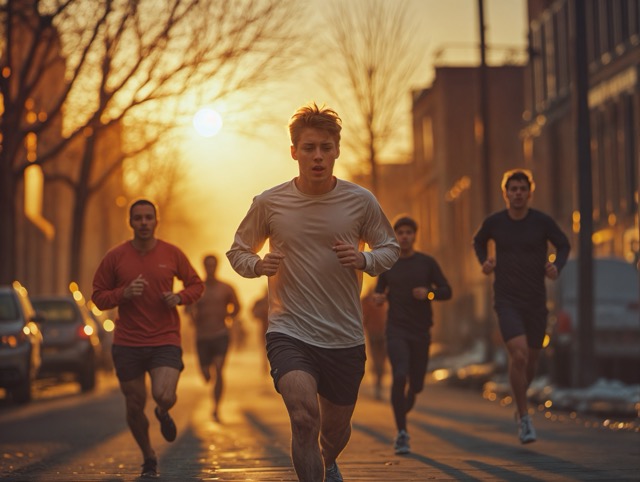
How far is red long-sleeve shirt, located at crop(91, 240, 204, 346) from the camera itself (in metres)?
11.4

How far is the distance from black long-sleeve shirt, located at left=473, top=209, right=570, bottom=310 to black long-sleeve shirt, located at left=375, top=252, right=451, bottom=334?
2.71 feet

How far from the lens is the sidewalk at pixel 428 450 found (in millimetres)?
11023

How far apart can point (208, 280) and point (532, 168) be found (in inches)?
1241

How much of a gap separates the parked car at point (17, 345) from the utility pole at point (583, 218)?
7204mm

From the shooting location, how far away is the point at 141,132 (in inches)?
1336

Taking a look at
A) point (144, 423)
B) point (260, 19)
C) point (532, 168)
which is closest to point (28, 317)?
point (260, 19)

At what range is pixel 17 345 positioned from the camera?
2239 centimetres

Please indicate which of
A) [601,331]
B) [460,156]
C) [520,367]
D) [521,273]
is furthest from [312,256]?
[460,156]

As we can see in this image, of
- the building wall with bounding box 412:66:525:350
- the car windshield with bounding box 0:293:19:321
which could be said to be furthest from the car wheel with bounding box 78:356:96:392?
the building wall with bounding box 412:66:525:350

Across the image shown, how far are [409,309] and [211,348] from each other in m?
5.79

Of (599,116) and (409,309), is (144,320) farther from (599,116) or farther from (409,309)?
(599,116)

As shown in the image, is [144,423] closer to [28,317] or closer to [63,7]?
[28,317]

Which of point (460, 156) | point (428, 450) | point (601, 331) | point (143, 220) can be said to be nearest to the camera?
point (143, 220)

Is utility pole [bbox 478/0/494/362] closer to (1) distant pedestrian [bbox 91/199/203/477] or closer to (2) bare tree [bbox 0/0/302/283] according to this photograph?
(2) bare tree [bbox 0/0/302/283]
